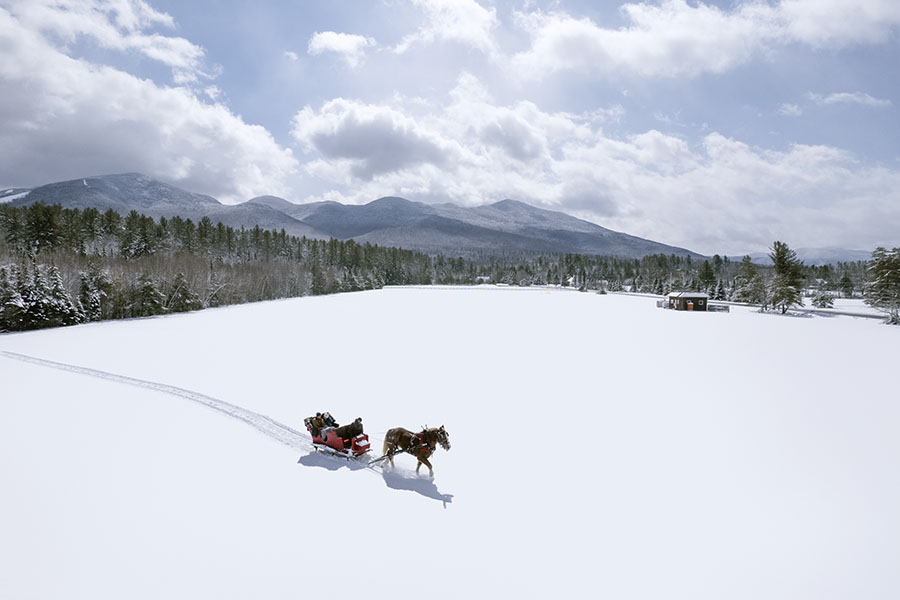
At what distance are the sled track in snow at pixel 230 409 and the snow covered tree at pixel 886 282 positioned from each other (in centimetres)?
7014

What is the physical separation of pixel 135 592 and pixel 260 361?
18569 mm

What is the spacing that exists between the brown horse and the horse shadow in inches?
10.8

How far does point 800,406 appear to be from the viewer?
16.3 metres

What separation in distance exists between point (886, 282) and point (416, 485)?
69.7 m

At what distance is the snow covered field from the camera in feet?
23.2

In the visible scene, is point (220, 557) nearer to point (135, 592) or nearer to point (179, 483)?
point (135, 592)

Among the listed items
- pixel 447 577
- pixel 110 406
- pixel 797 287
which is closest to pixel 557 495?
pixel 447 577

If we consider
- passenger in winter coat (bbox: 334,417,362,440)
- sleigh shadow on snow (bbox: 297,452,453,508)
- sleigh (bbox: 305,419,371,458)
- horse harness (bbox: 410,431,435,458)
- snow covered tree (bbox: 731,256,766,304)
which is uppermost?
snow covered tree (bbox: 731,256,766,304)

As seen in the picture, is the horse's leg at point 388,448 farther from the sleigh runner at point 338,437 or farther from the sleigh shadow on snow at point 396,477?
the sleigh runner at point 338,437

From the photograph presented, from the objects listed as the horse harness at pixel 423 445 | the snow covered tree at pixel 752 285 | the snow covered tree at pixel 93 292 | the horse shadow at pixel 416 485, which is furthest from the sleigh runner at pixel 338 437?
the snow covered tree at pixel 752 285

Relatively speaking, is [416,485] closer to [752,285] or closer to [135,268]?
[135,268]

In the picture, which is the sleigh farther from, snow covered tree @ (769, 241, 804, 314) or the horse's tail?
snow covered tree @ (769, 241, 804, 314)

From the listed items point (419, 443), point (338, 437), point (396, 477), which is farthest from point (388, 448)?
point (338, 437)

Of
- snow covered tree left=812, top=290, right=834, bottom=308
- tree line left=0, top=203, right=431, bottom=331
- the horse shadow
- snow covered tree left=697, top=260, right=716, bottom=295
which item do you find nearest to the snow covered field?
the horse shadow
